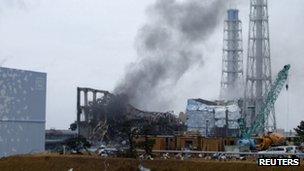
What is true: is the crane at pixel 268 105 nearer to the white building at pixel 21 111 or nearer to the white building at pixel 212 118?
the white building at pixel 212 118

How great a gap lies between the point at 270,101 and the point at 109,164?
192 ft

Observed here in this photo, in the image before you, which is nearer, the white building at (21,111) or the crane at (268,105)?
the white building at (21,111)

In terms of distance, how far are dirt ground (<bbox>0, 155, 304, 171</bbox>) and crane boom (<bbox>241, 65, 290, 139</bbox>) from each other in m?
48.1

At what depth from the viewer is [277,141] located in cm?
7206

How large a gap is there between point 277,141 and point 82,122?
1781 inches

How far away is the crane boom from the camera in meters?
95.5

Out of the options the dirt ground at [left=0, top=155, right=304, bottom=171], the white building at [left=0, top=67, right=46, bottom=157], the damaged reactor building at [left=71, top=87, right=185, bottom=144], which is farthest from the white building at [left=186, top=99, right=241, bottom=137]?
the dirt ground at [left=0, top=155, right=304, bottom=171]

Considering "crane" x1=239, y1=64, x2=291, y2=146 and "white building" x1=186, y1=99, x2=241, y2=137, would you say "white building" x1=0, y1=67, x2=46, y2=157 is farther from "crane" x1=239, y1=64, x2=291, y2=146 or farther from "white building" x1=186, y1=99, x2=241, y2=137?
"white building" x1=186, y1=99, x2=241, y2=137

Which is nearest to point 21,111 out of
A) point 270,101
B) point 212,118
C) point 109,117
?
point 109,117

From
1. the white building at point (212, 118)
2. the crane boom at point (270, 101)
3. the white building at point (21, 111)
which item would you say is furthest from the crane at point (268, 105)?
the white building at point (21, 111)

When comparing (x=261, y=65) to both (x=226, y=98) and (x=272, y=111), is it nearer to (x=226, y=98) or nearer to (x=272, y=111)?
(x=272, y=111)

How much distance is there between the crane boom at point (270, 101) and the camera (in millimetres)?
95500

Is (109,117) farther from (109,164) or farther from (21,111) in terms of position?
(109,164)

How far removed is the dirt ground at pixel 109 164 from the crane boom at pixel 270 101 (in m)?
48.1
